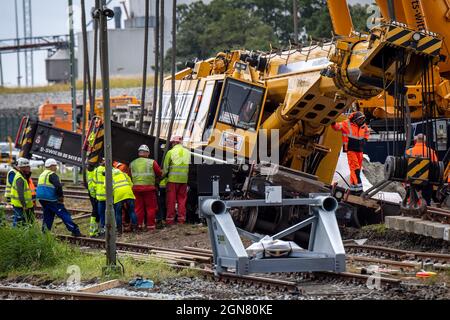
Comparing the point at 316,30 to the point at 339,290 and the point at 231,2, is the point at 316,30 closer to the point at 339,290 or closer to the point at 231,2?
the point at 231,2

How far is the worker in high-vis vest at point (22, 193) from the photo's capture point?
17.9 m

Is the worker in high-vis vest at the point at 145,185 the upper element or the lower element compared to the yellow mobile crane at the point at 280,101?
lower

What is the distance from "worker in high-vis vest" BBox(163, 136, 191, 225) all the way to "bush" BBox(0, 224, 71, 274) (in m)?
4.64

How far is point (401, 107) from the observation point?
14.3 meters

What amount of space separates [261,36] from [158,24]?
115 ft

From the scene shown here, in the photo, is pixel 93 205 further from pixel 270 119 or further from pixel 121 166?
pixel 270 119

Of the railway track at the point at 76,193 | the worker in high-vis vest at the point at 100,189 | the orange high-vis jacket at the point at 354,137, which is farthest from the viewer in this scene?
the railway track at the point at 76,193

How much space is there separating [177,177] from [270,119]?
2.34m

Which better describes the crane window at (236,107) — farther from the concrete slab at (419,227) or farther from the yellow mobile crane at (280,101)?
the concrete slab at (419,227)

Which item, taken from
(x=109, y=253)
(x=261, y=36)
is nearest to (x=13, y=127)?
(x=261, y=36)

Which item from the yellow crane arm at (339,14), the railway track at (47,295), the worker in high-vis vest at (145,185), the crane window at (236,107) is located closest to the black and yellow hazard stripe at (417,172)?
the railway track at (47,295)

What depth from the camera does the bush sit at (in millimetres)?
14734

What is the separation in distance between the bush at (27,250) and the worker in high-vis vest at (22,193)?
105 inches

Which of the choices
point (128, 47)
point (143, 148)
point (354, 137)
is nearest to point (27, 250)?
point (143, 148)
